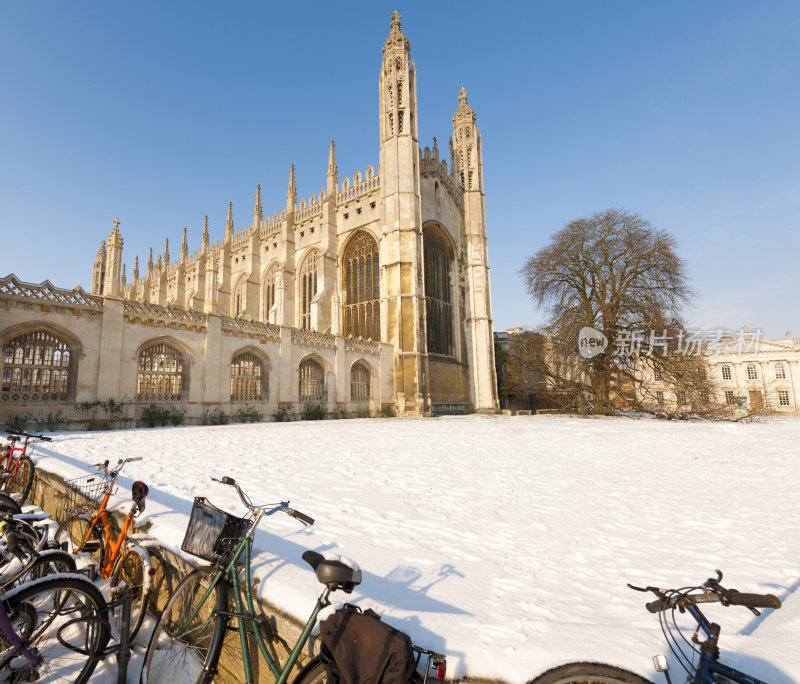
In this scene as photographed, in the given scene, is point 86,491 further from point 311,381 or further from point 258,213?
point 258,213

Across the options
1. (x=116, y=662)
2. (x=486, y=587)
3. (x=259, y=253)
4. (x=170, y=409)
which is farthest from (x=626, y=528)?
(x=259, y=253)

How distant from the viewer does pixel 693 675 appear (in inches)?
54.4

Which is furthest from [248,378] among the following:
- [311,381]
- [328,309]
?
[328,309]

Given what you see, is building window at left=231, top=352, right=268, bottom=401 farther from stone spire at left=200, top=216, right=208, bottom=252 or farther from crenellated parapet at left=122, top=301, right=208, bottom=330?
stone spire at left=200, top=216, right=208, bottom=252

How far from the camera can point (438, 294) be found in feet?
95.5

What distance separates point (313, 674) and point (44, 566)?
2545mm

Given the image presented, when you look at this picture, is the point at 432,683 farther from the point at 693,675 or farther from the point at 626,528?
the point at 626,528

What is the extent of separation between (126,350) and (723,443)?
17.8 meters

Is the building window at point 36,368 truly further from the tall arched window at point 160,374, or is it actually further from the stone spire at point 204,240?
the stone spire at point 204,240

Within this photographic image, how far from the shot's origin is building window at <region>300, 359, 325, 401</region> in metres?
20.0

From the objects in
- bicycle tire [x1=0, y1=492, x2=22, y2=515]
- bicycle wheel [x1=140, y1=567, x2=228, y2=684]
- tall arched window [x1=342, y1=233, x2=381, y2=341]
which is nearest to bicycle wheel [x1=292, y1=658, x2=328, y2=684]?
bicycle wheel [x1=140, y1=567, x2=228, y2=684]

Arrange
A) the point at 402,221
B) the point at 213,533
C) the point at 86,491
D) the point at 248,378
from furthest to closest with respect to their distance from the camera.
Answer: the point at 402,221 < the point at 248,378 < the point at 86,491 < the point at 213,533

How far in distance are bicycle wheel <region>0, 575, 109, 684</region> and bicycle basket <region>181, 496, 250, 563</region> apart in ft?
2.37

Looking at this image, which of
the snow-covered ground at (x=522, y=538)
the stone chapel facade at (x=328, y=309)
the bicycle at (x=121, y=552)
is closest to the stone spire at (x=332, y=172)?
the stone chapel facade at (x=328, y=309)
